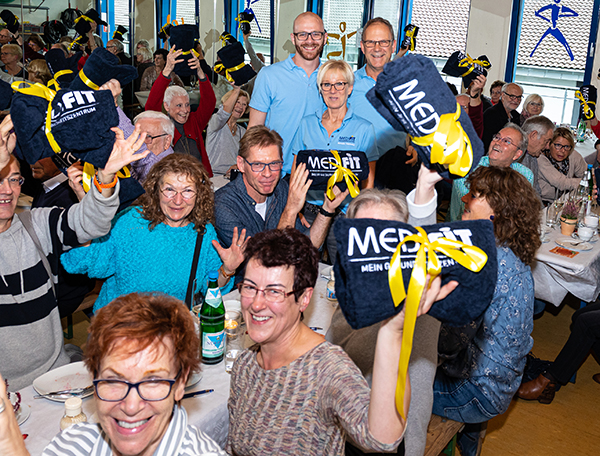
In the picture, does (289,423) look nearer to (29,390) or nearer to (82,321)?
(29,390)

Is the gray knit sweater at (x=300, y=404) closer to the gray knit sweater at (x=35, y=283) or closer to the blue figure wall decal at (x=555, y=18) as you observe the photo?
the gray knit sweater at (x=35, y=283)

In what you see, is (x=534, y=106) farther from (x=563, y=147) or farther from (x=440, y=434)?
(x=440, y=434)

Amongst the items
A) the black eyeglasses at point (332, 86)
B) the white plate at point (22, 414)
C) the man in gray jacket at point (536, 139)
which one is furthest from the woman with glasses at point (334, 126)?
the man in gray jacket at point (536, 139)

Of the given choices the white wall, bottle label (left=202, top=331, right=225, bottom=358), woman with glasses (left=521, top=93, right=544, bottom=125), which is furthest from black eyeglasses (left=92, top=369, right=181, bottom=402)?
the white wall

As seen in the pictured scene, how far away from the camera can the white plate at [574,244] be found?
148 inches

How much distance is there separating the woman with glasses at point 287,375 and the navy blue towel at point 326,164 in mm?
1038

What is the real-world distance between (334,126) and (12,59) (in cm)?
485

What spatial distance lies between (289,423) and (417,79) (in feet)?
3.25

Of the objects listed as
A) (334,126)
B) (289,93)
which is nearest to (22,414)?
(334,126)

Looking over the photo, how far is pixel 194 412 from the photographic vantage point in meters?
1.74

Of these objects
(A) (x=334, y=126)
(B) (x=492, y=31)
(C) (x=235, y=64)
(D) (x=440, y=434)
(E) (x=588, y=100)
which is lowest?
(D) (x=440, y=434)

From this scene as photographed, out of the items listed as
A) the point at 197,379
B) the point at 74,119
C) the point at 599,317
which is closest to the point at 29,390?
the point at 197,379

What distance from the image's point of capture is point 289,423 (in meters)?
1.50

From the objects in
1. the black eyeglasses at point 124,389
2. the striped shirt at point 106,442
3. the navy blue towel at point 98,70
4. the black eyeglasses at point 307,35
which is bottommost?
the striped shirt at point 106,442
